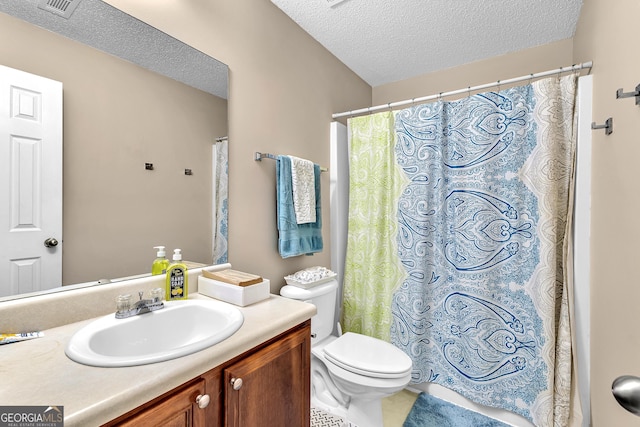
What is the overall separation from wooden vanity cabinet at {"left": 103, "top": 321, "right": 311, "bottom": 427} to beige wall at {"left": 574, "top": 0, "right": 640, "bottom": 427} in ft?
3.25

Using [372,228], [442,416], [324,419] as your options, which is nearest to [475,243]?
[372,228]

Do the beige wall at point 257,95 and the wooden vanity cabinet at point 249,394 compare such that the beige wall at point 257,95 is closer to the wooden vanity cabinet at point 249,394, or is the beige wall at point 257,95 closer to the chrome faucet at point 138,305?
the chrome faucet at point 138,305

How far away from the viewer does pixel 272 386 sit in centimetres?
92

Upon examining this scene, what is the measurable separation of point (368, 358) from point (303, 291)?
0.49 metres

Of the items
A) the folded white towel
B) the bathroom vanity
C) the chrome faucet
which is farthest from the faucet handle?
the folded white towel

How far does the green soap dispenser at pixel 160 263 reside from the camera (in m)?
1.13

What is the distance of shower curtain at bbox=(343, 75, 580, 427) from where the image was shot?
1494mm

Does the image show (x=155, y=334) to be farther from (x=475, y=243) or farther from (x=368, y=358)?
(x=475, y=243)

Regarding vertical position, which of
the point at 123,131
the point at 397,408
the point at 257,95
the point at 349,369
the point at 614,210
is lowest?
the point at 397,408

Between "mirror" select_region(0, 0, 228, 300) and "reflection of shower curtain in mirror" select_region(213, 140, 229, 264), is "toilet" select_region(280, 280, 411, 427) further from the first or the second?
"mirror" select_region(0, 0, 228, 300)

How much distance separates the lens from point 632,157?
2.99ft

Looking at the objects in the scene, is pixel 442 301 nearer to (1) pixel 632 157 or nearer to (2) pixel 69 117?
(1) pixel 632 157

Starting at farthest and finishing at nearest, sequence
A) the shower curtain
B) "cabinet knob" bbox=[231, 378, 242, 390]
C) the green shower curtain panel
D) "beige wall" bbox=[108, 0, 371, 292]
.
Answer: the green shower curtain panel → the shower curtain → "beige wall" bbox=[108, 0, 371, 292] → "cabinet knob" bbox=[231, 378, 242, 390]

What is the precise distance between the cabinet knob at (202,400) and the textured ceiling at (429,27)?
6.43ft
